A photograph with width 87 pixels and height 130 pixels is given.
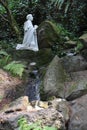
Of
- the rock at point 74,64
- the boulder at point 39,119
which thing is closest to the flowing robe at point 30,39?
the rock at point 74,64

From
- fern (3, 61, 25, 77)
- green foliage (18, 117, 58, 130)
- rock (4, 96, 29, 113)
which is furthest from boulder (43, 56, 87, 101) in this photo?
green foliage (18, 117, 58, 130)

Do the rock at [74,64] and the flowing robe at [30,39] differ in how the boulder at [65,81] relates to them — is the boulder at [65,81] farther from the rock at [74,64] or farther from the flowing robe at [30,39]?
the flowing robe at [30,39]

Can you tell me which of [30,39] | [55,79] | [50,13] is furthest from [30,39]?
[50,13]

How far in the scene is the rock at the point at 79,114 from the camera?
5.28 meters

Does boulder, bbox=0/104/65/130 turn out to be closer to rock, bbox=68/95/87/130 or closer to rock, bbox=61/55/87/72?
rock, bbox=68/95/87/130

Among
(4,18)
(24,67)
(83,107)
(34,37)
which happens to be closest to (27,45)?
(34,37)

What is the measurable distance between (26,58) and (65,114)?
3479mm

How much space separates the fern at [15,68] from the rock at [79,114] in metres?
2.03

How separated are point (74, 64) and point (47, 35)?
7.05ft

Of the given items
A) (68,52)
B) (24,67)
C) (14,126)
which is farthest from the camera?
(68,52)

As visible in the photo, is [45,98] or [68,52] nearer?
[45,98]

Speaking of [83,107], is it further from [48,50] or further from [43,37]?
[43,37]

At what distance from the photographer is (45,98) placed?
6516mm

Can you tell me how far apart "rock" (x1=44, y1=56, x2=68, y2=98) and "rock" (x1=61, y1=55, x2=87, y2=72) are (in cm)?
17
